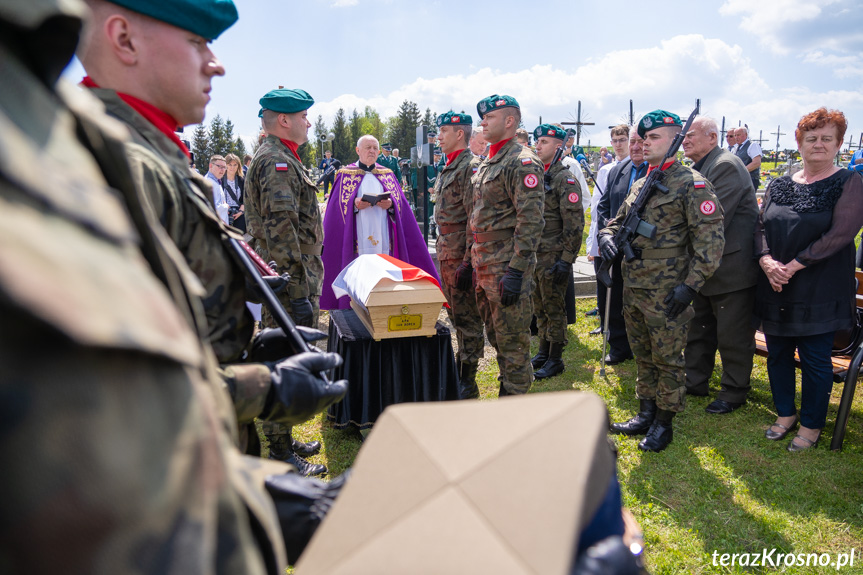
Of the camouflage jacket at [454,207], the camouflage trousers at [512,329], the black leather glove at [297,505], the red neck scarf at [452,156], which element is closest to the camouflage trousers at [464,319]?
the camouflage jacket at [454,207]

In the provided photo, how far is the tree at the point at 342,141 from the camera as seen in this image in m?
64.7

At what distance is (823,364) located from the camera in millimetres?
3838

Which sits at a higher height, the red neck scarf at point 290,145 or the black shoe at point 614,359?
the red neck scarf at point 290,145

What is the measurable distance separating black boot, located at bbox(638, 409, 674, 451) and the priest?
2.44 m

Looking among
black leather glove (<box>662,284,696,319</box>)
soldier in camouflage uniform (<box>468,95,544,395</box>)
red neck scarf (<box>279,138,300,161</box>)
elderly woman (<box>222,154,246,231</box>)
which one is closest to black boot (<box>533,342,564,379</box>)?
soldier in camouflage uniform (<box>468,95,544,395</box>)

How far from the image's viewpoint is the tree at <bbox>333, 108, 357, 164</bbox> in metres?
64.7

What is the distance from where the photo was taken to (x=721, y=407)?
4578 mm

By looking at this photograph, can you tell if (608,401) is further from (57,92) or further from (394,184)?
(57,92)

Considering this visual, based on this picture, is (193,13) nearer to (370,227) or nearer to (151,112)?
(151,112)

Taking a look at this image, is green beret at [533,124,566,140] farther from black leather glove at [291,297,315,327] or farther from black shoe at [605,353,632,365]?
black leather glove at [291,297,315,327]

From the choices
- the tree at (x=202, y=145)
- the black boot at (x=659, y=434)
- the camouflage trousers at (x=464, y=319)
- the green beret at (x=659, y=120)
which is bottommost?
the black boot at (x=659, y=434)

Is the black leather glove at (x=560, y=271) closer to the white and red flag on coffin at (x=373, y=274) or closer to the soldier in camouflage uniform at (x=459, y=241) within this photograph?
the soldier in camouflage uniform at (x=459, y=241)

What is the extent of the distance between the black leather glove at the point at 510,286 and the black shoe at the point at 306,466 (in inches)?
70.1

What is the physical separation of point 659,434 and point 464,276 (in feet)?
6.64
